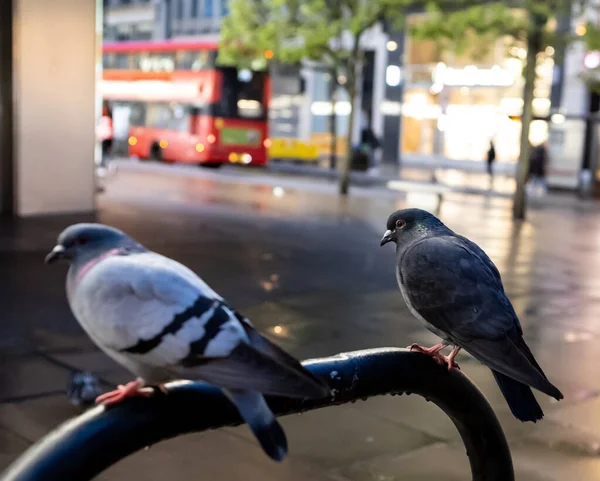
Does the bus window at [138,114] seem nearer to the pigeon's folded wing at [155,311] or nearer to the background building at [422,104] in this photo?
the background building at [422,104]

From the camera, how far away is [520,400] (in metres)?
2.13

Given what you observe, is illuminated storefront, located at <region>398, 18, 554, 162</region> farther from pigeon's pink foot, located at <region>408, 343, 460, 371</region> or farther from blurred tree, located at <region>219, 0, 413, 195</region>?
pigeon's pink foot, located at <region>408, 343, 460, 371</region>

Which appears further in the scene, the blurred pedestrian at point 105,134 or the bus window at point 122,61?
the bus window at point 122,61

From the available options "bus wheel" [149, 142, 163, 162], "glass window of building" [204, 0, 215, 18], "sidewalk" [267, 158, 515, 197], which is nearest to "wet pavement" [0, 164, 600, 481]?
"sidewalk" [267, 158, 515, 197]

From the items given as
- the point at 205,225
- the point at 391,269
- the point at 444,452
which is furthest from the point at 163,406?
the point at 205,225

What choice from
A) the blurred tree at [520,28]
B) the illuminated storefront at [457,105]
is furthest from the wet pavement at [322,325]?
the illuminated storefront at [457,105]

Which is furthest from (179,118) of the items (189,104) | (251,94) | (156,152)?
(251,94)

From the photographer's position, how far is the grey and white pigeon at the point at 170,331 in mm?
1594

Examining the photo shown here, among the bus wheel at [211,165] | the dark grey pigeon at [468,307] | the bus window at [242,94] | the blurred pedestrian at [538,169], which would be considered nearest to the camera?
the dark grey pigeon at [468,307]

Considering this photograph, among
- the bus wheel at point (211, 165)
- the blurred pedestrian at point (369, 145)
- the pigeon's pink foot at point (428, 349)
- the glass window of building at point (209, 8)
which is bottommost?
the bus wheel at point (211, 165)

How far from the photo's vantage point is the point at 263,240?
13.0 m

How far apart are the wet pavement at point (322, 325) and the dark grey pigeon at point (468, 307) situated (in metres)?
2.41

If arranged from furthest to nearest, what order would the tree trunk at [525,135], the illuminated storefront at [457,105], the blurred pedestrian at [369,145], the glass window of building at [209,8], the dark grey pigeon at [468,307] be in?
the glass window of building at [209,8] < the illuminated storefront at [457,105] < the blurred pedestrian at [369,145] < the tree trunk at [525,135] < the dark grey pigeon at [468,307]

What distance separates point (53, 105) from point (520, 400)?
1394 cm
